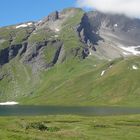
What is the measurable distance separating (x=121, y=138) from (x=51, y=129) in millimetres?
14759

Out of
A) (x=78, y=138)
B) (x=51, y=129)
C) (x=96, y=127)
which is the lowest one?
(x=96, y=127)

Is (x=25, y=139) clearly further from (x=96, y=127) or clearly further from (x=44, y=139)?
(x=96, y=127)

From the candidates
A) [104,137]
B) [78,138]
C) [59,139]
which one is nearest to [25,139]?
[59,139]

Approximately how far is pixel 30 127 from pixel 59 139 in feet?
57.7

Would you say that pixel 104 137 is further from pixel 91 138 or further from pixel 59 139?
pixel 59 139

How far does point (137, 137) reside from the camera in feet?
229

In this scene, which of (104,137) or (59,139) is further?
(104,137)

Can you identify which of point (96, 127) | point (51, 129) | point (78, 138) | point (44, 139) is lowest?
point (96, 127)

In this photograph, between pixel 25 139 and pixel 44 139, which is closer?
pixel 25 139

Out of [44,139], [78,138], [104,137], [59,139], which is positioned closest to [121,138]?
[104,137]

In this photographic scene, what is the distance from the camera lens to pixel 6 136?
4934cm

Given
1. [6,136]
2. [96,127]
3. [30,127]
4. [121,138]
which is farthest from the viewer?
[96,127]

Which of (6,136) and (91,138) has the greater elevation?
(6,136)

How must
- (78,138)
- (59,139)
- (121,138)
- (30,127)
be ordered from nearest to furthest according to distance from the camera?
(59,139)
(78,138)
(121,138)
(30,127)
